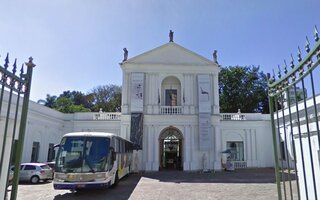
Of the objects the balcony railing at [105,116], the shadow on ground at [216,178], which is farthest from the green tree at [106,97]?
the shadow on ground at [216,178]

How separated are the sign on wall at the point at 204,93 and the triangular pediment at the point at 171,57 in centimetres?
170

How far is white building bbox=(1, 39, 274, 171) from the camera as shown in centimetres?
2441

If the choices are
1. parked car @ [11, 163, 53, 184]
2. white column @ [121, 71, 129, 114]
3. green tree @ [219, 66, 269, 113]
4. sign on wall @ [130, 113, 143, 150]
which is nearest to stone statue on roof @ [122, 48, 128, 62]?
white column @ [121, 71, 129, 114]

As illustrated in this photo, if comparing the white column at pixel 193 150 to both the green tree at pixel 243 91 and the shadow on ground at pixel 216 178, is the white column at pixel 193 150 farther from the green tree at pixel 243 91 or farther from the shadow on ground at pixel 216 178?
the green tree at pixel 243 91

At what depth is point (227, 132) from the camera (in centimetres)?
2861

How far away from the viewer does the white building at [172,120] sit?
80.1 feet

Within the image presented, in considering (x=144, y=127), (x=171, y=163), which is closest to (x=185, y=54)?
(x=144, y=127)

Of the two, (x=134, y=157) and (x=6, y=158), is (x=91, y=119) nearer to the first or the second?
(x=134, y=157)

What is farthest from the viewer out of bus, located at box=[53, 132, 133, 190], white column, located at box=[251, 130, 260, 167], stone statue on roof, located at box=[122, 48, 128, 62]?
white column, located at box=[251, 130, 260, 167]

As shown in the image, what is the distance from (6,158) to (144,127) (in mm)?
21173

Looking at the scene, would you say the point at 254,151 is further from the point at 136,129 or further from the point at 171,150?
the point at 136,129

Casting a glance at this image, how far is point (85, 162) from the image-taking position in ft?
40.7

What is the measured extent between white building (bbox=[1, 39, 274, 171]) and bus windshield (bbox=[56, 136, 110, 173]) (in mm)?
10534

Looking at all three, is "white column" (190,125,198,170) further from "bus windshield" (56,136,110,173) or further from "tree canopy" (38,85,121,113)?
"tree canopy" (38,85,121,113)
